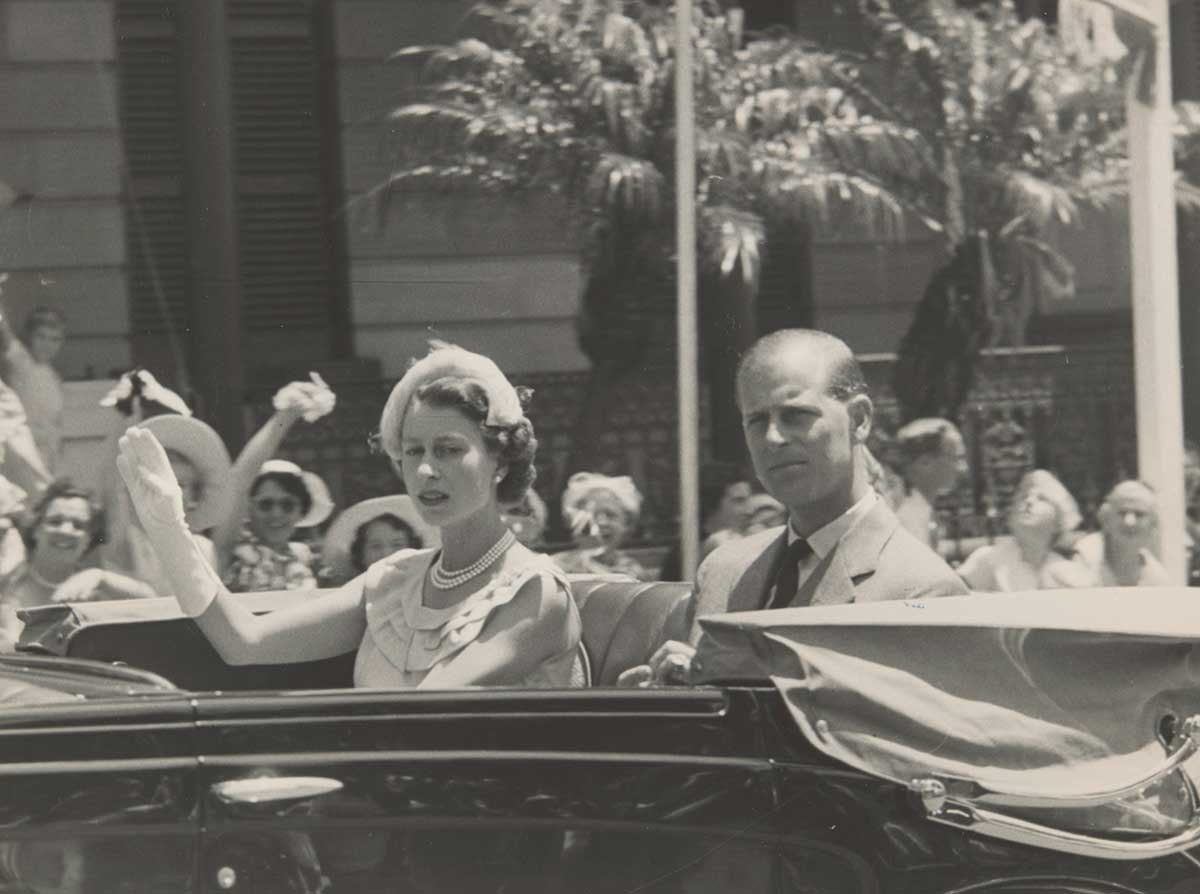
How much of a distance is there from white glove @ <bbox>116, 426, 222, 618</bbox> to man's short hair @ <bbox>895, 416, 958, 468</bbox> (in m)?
3.75

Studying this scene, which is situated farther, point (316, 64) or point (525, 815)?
point (316, 64)

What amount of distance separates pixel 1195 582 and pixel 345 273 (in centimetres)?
365

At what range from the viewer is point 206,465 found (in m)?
5.51

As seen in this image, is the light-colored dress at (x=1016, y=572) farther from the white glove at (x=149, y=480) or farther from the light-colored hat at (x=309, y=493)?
the white glove at (x=149, y=480)

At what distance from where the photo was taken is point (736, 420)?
7270 millimetres

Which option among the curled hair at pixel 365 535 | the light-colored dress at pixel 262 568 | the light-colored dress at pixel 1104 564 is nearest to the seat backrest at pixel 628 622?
the curled hair at pixel 365 535

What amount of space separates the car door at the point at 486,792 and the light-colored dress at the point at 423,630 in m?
0.59

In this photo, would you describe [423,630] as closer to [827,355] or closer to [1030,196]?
[827,355]

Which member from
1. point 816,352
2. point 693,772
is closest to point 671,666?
point 693,772

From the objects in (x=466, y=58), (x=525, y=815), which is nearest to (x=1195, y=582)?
(x=466, y=58)

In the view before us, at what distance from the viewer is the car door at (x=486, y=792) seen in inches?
114

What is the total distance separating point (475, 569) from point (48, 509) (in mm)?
2370

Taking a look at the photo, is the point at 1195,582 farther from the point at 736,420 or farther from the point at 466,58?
the point at 466,58

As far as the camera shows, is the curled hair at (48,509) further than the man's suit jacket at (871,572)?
Yes
